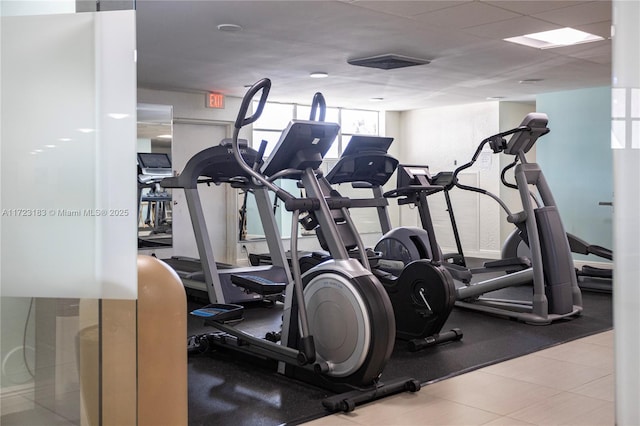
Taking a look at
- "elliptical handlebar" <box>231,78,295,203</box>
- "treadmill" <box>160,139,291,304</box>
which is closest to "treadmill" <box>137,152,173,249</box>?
"treadmill" <box>160,139,291,304</box>

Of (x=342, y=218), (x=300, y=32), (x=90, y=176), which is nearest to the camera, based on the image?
(x=90, y=176)

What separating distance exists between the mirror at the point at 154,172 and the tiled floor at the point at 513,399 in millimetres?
A: 5823

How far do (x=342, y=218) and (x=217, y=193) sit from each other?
5784mm

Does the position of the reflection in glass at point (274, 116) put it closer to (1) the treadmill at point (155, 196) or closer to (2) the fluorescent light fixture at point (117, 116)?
(1) the treadmill at point (155, 196)

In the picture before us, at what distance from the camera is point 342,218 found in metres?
4.16

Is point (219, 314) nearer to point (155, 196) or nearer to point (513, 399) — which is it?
→ point (513, 399)

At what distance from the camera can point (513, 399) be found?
342 centimetres

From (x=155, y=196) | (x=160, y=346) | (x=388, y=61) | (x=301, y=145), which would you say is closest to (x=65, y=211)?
(x=160, y=346)

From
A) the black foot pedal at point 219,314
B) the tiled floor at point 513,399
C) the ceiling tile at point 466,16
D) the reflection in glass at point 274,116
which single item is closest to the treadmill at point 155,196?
the reflection in glass at point 274,116

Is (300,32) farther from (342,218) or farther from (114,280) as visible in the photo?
(114,280)

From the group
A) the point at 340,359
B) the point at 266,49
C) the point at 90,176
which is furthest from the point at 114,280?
the point at 266,49

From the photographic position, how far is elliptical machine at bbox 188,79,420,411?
134 inches

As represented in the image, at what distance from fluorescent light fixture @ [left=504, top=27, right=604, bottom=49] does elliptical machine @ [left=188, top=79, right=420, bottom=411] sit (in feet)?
10.6

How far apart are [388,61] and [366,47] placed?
0.62 metres
